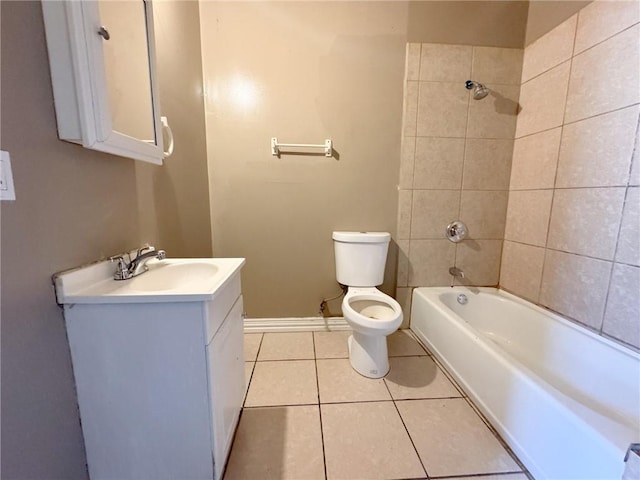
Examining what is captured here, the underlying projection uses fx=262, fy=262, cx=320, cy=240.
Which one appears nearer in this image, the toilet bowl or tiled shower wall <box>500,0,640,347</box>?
tiled shower wall <box>500,0,640,347</box>

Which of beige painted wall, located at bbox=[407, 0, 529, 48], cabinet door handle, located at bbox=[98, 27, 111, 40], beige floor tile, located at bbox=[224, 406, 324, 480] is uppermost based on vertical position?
beige painted wall, located at bbox=[407, 0, 529, 48]

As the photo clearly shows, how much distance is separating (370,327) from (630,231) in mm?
1251

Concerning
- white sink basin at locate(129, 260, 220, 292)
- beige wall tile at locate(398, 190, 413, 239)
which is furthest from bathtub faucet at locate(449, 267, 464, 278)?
A: white sink basin at locate(129, 260, 220, 292)

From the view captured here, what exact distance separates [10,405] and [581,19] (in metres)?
2.73

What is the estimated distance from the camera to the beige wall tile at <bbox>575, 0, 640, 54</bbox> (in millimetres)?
1182

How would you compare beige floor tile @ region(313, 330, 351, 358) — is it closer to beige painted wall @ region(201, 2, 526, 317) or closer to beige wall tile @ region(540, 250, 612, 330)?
beige painted wall @ region(201, 2, 526, 317)

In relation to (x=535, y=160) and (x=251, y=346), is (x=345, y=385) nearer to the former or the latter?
(x=251, y=346)

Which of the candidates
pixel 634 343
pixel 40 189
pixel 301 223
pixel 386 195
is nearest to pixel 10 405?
pixel 40 189

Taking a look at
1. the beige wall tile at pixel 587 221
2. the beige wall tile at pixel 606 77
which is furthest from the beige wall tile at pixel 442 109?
the beige wall tile at pixel 587 221

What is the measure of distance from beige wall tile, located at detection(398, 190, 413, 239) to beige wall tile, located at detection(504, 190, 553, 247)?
0.72 meters

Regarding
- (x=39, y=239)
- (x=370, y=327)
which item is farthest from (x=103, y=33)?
(x=370, y=327)

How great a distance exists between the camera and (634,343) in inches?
45.8

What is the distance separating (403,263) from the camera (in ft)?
6.34

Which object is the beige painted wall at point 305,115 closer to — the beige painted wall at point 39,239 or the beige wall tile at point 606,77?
the beige wall tile at point 606,77
